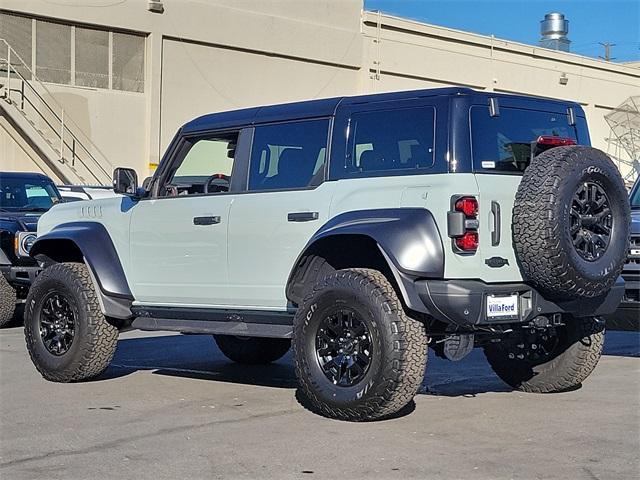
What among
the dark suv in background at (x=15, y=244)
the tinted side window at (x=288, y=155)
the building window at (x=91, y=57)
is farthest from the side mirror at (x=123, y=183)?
the building window at (x=91, y=57)

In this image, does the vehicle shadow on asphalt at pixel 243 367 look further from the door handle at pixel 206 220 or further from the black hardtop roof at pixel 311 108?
the black hardtop roof at pixel 311 108

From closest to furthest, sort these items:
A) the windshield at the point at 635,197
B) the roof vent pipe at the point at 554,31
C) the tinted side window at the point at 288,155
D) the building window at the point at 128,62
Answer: the tinted side window at the point at 288,155 < the windshield at the point at 635,197 < the building window at the point at 128,62 < the roof vent pipe at the point at 554,31

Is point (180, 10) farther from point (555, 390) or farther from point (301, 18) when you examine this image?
point (555, 390)

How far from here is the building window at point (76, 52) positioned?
1094 inches

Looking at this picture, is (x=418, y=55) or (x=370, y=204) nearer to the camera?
(x=370, y=204)

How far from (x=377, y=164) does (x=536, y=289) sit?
4.47 ft

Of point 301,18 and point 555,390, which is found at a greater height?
point 301,18

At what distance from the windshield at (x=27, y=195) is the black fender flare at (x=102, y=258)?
554cm

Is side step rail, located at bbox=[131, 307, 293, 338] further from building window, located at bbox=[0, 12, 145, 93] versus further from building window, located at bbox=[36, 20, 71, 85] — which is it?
building window, located at bbox=[36, 20, 71, 85]

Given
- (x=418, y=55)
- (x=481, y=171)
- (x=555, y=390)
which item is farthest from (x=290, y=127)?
(x=418, y=55)

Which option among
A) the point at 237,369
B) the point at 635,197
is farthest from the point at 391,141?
the point at 635,197

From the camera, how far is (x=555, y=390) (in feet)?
27.7

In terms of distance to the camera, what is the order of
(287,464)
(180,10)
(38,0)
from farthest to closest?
(180,10) → (38,0) → (287,464)

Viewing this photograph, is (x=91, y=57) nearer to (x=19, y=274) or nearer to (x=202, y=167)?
(x=19, y=274)
